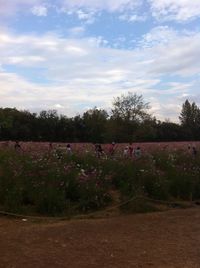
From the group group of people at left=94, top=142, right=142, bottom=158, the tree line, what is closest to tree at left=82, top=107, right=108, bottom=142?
the tree line

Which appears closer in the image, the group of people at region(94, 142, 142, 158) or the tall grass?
the tall grass

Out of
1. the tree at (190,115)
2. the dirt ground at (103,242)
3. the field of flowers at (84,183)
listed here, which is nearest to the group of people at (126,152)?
the field of flowers at (84,183)

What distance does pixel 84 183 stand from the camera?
12508 mm

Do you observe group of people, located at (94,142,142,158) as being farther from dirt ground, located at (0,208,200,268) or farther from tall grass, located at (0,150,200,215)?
dirt ground, located at (0,208,200,268)

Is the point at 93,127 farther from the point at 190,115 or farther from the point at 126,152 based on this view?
the point at 126,152

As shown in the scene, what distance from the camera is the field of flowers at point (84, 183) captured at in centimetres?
1153

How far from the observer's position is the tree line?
Answer: 6612cm

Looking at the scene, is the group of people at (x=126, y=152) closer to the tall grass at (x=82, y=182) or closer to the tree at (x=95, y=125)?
the tall grass at (x=82, y=182)

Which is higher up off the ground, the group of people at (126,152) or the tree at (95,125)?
the tree at (95,125)

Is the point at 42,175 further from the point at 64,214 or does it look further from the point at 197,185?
the point at 197,185

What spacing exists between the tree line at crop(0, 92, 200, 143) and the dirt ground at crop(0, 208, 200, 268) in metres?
54.1

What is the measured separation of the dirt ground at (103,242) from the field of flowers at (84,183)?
88cm

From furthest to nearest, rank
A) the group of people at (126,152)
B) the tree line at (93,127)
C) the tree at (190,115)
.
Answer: the tree at (190,115) → the tree line at (93,127) → the group of people at (126,152)

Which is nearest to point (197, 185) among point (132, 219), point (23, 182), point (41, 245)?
point (132, 219)
